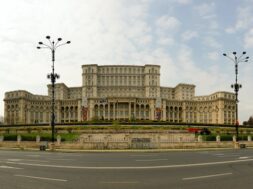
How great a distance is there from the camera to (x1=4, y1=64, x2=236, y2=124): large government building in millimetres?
163375

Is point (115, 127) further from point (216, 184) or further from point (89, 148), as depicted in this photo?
point (216, 184)

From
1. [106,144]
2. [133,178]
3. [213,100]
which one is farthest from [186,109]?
[133,178]

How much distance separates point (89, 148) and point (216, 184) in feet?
88.0

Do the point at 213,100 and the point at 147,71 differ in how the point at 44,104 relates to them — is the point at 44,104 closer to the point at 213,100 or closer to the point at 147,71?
the point at 147,71

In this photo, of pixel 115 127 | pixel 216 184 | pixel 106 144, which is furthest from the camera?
pixel 115 127

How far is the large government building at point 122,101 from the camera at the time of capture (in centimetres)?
16338

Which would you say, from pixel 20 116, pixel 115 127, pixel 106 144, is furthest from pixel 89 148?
pixel 20 116

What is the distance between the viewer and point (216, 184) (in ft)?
39.3

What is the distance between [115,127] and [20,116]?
4416 inches

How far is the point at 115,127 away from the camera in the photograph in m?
70.9

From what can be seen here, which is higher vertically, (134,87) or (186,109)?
(134,87)

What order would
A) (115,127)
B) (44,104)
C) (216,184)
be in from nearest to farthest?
1. (216,184)
2. (115,127)
3. (44,104)

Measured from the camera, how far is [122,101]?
157 m

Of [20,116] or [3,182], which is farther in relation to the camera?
[20,116]
